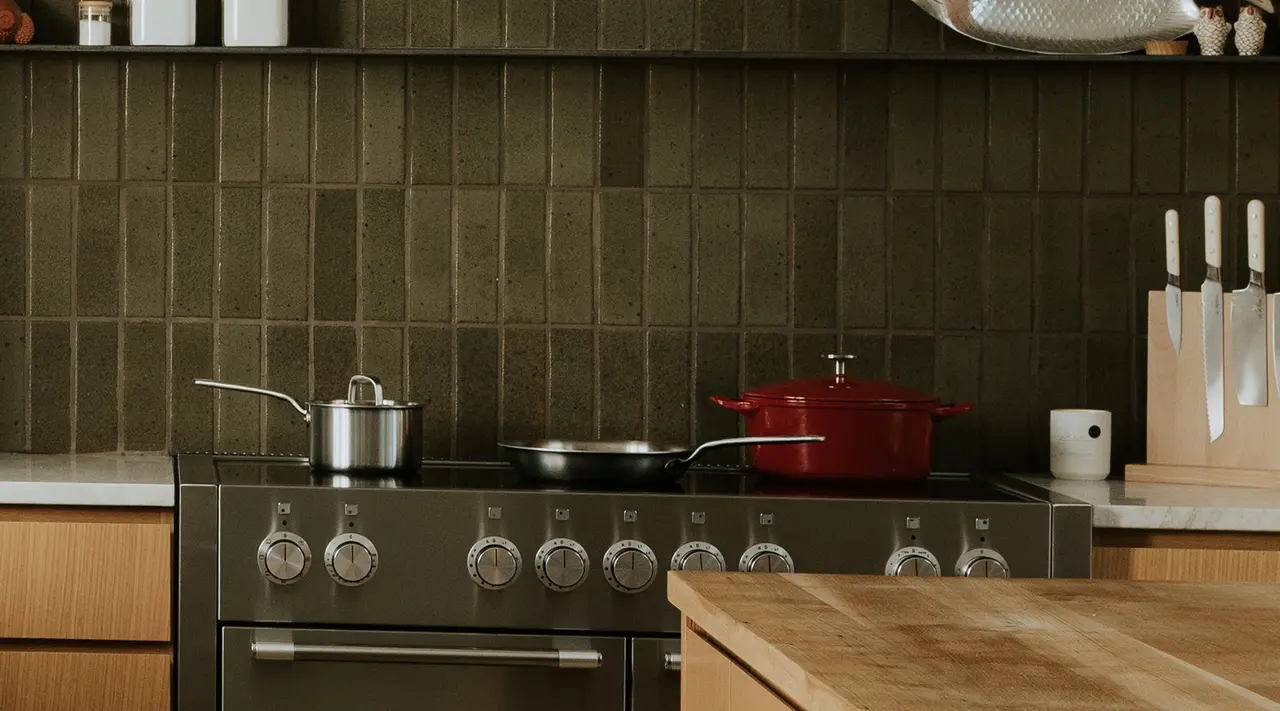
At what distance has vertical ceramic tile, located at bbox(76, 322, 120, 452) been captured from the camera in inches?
97.5

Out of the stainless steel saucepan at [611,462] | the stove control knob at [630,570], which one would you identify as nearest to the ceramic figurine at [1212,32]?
the stainless steel saucepan at [611,462]

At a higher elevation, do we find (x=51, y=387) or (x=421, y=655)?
(x=51, y=387)

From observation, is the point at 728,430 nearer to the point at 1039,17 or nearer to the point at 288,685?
the point at 288,685

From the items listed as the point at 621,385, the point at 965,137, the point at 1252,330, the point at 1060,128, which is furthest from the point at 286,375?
the point at 1252,330

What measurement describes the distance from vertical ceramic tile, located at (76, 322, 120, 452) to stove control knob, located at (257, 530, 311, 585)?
0.74 metres

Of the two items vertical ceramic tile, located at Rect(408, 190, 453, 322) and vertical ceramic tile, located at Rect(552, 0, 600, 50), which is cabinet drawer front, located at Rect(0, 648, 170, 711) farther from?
vertical ceramic tile, located at Rect(552, 0, 600, 50)

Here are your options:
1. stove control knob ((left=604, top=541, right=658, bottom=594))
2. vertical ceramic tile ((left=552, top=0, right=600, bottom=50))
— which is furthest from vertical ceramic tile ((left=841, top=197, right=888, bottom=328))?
stove control knob ((left=604, top=541, right=658, bottom=594))

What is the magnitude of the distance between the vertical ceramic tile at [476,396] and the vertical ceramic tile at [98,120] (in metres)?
0.74

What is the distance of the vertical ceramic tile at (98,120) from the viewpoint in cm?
247

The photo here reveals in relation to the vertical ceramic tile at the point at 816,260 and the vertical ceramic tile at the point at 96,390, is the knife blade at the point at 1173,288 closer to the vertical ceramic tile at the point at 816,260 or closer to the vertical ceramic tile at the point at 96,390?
the vertical ceramic tile at the point at 816,260

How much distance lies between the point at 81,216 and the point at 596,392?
1033 millimetres

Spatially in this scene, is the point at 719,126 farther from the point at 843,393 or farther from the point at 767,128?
the point at 843,393

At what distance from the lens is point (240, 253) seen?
8.20ft

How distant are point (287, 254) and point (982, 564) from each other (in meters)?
1.40
